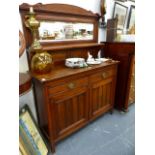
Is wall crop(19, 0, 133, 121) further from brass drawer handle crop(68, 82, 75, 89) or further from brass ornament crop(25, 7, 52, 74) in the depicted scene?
brass drawer handle crop(68, 82, 75, 89)

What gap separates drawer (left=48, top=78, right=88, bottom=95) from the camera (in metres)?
1.24

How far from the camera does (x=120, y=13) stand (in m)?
2.12

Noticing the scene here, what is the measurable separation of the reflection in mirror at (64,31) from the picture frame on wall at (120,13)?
1.72ft

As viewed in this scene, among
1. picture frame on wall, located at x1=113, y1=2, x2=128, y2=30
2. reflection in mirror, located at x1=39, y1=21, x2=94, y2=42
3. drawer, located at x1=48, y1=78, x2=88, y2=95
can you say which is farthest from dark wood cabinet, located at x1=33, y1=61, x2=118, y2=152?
picture frame on wall, located at x1=113, y1=2, x2=128, y2=30

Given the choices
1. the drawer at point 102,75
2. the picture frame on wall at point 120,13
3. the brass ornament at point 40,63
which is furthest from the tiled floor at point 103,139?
the picture frame on wall at point 120,13

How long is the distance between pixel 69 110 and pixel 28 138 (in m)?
0.47

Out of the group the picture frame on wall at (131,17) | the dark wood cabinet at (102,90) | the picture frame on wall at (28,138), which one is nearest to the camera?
the picture frame on wall at (28,138)

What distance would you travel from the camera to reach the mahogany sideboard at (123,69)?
5.82 feet

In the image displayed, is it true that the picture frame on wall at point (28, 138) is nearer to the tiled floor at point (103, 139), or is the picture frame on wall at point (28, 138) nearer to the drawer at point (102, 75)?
the tiled floor at point (103, 139)

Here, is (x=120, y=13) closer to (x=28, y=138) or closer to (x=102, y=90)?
(x=102, y=90)

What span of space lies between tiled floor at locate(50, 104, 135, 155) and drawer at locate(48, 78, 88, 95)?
0.67m

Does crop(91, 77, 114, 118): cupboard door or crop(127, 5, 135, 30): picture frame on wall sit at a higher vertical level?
crop(127, 5, 135, 30): picture frame on wall
